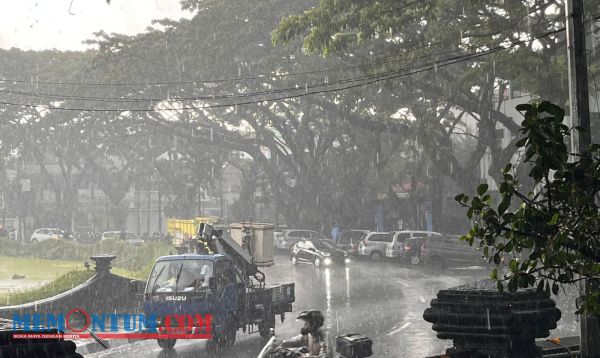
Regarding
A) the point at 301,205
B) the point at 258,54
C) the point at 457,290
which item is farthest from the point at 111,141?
the point at 457,290

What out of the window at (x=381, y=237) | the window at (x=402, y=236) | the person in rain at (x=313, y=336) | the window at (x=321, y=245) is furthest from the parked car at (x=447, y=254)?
the person in rain at (x=313, y=336)

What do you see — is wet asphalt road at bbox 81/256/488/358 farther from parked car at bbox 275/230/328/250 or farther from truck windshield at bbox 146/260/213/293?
parked car at bbox 275/230/328/250

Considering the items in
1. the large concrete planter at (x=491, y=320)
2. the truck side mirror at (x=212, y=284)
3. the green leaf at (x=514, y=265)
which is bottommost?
the truck side mirror at (x=212, y=284)

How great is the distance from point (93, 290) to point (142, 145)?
186 feet

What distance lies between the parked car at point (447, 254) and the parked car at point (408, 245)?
68 cm

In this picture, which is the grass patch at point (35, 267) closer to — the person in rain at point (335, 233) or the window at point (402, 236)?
the window at point (402, 236)

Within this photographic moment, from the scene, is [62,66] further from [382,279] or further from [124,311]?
[124,311]

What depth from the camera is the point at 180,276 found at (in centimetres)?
1645

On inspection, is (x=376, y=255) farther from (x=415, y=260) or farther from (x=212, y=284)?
(x=212, y=284)

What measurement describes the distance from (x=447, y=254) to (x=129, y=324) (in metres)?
22.0

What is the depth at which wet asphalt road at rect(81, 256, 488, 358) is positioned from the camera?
651 inches

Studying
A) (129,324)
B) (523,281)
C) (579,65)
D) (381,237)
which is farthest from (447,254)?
(523,281)

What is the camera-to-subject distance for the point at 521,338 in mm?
5246

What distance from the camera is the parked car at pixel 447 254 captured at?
39.1 metres
